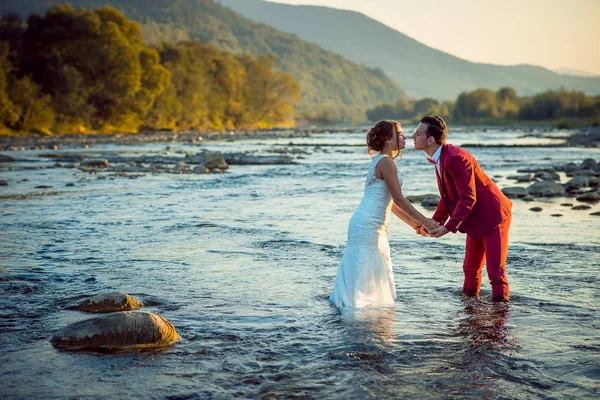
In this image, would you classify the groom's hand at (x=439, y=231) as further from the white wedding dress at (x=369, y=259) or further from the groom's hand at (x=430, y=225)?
the white wedding dress at (x=369, y=259)

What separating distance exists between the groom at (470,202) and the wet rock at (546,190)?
12959mm

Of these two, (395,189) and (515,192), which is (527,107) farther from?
(395,189)

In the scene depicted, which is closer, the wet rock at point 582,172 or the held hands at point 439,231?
the held hands at point 439,231

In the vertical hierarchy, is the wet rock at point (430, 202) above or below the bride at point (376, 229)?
below

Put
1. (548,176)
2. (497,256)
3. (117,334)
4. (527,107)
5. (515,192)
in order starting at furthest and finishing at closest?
(527,107) < (548,176) < (515,192) < (497,256) < (117,334)

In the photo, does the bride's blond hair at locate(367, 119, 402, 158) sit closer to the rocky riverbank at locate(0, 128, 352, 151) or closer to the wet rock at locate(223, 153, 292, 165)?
the wet rock at locate(223, 153, 292, 165)

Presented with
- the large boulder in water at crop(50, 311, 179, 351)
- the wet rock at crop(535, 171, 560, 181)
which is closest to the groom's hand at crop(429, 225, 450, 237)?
the large boulder in water at crop(50, 311, 179, 351)

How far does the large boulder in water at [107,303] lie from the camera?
7.38 m

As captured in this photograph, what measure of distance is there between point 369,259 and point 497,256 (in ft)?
4.69

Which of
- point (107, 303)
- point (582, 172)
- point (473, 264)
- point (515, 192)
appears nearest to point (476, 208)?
point (473, 264)

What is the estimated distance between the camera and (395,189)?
7.70 m

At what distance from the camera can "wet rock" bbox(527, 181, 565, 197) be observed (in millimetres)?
19875

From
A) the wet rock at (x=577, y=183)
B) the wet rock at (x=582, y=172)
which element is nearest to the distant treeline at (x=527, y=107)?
the wet rock at (x=582, y=172)

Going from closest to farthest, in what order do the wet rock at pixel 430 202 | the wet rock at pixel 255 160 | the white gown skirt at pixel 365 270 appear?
the white gown skirt at pixel 365 270 → the wet rock at pixel 430 202 → the wet rock at pixel 255 160
